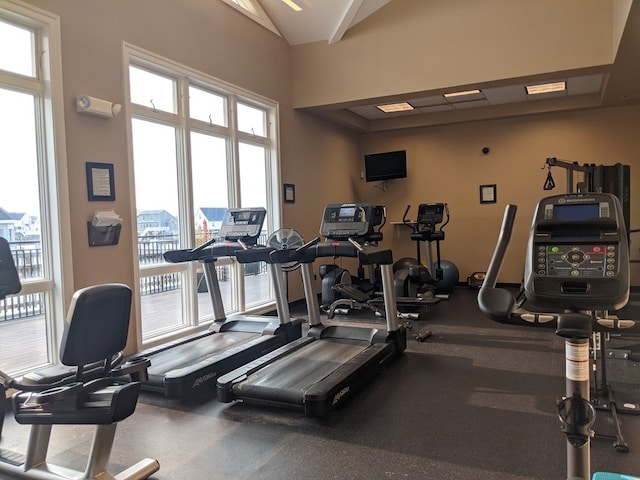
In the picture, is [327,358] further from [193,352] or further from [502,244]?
[502,244]

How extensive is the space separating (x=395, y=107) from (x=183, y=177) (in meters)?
4.34

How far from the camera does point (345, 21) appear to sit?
6.36 meters

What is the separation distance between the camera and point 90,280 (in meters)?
4.08

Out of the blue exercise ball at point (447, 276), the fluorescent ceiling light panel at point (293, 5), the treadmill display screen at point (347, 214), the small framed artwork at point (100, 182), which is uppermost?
the fluorescent ceiling light panel at point (293, 5)

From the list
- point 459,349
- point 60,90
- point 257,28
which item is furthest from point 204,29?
point 459,349

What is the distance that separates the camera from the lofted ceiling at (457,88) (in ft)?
18.9

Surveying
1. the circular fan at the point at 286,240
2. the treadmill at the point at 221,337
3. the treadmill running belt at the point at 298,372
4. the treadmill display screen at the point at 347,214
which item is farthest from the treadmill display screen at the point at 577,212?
the circular fan at the point at 286,240

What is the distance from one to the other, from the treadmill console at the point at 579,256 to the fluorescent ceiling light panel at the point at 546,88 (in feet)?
20.2

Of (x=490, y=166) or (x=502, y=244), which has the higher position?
(x=490, y=166)

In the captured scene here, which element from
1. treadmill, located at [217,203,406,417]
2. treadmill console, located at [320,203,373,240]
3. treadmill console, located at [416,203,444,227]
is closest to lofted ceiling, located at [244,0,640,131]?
treadmill console, located at [416,203,444,227]

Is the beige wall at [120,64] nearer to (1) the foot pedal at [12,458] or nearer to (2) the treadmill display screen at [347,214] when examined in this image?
(1) the foot pedal at [12,458]

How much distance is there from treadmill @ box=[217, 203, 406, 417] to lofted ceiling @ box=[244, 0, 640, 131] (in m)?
2.95

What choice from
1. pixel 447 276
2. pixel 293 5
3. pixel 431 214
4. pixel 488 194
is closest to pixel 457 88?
pixel 431 214

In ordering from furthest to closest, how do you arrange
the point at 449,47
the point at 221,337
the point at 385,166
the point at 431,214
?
the point at 385,166
the point at 431,214
the point at 449,47
the point at 221,337
